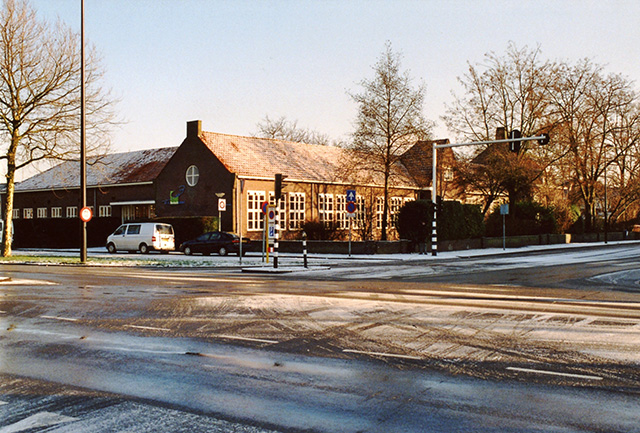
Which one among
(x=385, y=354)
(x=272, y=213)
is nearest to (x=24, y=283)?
(x=272, y=213)

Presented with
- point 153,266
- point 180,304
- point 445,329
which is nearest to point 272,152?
point 153,266

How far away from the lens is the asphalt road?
5.48 meters

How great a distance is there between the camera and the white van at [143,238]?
131 feet

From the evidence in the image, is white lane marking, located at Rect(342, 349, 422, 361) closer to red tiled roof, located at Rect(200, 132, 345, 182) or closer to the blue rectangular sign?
the blue rectangular sign

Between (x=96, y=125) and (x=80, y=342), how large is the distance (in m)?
27.5

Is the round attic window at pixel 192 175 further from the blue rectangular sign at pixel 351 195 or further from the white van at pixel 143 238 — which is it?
the blue rectangular sign at pixel 351 195

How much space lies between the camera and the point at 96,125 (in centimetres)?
3441

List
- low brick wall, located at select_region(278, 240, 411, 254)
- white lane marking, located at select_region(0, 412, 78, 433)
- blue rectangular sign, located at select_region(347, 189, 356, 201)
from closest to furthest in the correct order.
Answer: white lane marking, located at select_region(0, 412, 78, 433), blue rectangular sign, located at select_region(347, 189, 356, 201), low brick wall, located at select_region(278, 240, 411, 254)

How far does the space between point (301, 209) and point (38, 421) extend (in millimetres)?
45784

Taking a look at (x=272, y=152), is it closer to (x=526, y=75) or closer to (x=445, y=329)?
(x=526, y=75)

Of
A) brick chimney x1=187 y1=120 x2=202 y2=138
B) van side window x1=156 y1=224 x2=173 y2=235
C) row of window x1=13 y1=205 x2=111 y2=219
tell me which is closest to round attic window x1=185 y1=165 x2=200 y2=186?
brick chimney x1=187 y1=120 x2=202 y2=138

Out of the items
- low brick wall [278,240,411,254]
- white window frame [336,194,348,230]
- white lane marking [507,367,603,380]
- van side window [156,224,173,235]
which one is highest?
white window frame [336,194,348,230]

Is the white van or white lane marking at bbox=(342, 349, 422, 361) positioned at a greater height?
the white van

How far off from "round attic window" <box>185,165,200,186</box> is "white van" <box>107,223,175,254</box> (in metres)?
8.19
